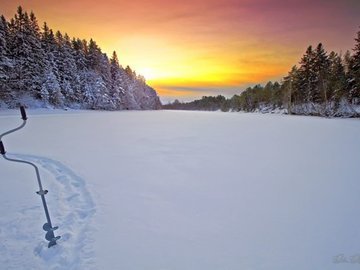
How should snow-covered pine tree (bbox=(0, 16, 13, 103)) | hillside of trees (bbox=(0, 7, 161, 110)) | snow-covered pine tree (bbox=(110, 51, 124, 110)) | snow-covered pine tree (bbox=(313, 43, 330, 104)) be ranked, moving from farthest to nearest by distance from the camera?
snow-covered pine tree (bbox=(110, 51, 124, 110)) → snow-covered pine tree (bbox=(313, 43, 330, 104)) → hillside of trees (bbox=(0, 7, 161, 110)) → snow-covered pine tree (bbox=(0, 16, 13, 103))

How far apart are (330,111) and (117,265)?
1689 inches

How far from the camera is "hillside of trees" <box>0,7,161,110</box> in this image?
113 ft

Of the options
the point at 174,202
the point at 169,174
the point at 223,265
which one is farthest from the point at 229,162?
the point at 223,265

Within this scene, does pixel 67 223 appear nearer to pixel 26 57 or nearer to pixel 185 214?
pixel 185 214

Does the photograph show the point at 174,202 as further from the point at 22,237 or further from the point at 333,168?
the point at 333,168

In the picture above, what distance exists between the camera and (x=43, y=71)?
37.9 m

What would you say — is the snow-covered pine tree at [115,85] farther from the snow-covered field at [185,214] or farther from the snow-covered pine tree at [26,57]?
the snow-covered field at [185,214]

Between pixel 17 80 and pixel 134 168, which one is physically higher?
pixel 17 80

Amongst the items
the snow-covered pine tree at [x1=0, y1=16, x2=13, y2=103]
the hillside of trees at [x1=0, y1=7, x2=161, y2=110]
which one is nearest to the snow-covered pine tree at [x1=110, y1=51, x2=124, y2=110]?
the hillside of trees at [x1=0, y1=7, x2=161, y2=110]

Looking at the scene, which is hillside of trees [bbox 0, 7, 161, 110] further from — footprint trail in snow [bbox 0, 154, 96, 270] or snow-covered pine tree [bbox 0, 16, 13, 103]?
footprint trail in snow [bbox 0, 154, 96, 270]

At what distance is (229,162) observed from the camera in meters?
6.97

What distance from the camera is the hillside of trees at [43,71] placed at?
1351 inches

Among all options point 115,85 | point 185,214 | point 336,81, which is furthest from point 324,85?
point 115,85

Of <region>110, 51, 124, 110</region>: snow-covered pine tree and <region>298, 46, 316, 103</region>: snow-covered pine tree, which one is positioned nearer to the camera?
<region>298, 46, 316, 103</region>: snow-covered pine tree
